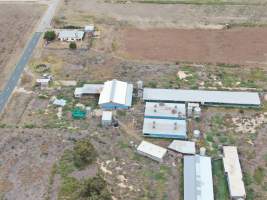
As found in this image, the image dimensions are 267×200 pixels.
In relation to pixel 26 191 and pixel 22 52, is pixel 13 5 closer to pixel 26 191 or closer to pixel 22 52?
pixel 22 52

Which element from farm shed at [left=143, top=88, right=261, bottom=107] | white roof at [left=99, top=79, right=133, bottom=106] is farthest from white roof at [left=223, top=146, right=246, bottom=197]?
white roof at [left=99, top=79, right=133, bottom=106]

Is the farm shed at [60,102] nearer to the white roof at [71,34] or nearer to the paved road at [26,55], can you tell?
the paved road at [26,55]

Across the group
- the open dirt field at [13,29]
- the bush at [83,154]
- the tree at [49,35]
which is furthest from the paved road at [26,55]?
the bush at [83,154]

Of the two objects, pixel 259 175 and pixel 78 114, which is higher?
pixel 78 114

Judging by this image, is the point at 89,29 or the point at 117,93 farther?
the point at 89,29

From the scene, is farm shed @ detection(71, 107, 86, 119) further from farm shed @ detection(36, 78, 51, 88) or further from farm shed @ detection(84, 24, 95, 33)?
farm shed @ detection(84, 24, 95, 33)

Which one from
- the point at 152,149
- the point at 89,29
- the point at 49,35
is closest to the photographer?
the point at 152,149

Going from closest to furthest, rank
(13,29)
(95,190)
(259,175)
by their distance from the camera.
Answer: (95,190), (259,175), (13,29)

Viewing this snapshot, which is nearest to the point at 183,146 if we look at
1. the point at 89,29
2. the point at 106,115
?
the point at 106,115

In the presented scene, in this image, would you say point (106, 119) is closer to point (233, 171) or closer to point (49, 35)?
point (233, 171)

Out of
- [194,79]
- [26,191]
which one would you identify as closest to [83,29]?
[194,79]
